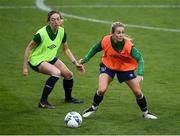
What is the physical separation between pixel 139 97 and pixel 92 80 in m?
4.57

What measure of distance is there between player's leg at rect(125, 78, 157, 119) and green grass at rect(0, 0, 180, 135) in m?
0.27

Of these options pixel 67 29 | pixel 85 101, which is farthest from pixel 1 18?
pixel 85 101

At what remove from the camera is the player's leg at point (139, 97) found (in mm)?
15766

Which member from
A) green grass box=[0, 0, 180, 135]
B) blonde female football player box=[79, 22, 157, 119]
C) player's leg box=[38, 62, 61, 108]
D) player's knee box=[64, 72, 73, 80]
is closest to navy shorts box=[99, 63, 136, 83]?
blonde female football player box=[79, 22, 157, 119]

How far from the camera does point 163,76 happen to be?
2061cm

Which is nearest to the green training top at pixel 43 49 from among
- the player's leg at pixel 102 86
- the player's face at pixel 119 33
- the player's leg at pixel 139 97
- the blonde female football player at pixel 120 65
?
the blonde female football player at pixel 120 65

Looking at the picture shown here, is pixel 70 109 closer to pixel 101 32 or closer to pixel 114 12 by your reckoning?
pixel 101 32

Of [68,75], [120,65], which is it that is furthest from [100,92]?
[68,75]

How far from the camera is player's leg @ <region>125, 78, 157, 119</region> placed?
15766 millimetres

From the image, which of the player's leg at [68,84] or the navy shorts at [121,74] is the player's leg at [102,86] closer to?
the navy shorts at [121,74]

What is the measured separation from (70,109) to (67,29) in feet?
35.3

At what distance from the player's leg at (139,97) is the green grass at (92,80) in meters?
0.27

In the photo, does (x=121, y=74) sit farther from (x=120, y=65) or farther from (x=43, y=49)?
(x=43, y=49)

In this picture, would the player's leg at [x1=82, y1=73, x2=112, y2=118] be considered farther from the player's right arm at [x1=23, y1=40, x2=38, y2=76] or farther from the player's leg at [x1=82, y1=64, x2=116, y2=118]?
the player's right arm at [x1=23, y1=40, x2=38, y2=76]
